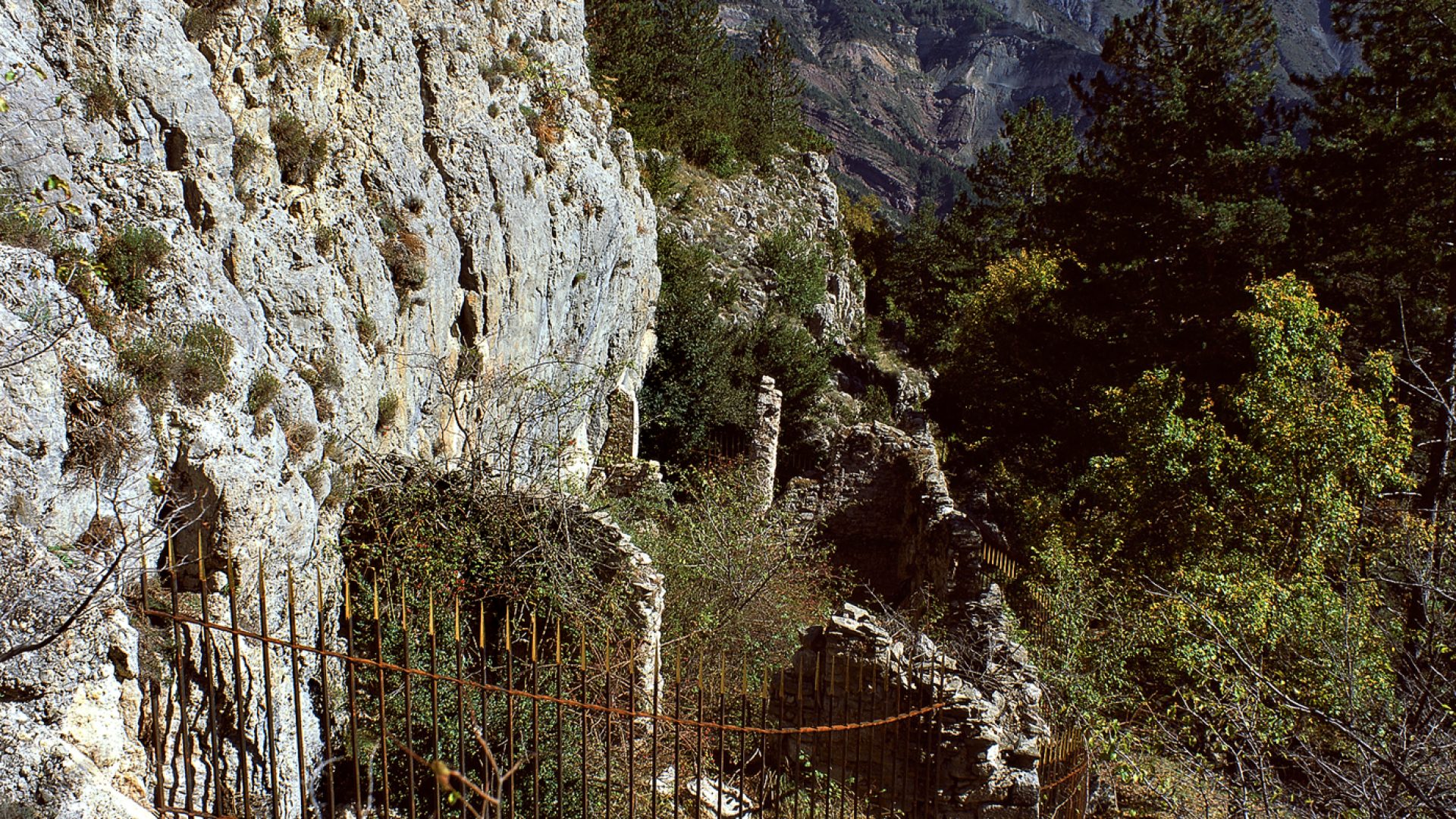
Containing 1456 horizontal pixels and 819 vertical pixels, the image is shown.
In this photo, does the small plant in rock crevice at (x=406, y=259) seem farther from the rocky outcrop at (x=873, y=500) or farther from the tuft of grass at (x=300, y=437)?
the rocky outcrop at (x=873, y=500)

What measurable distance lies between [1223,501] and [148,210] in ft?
34.2

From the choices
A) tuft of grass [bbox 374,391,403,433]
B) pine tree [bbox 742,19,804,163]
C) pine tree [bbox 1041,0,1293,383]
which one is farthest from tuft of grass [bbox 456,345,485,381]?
pine tree [bbox 742,19,804,163]

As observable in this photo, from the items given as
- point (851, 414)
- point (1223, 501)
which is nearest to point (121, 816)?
point (1223, 501)

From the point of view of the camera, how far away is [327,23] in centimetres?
833

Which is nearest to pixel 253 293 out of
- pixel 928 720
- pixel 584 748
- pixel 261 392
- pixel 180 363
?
pixel 261 392

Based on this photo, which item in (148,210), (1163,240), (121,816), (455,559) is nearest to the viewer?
(121,816)

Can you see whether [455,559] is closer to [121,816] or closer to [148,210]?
[148,210]

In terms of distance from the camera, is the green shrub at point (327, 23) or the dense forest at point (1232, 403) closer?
the dense forest at point (1232, 403)

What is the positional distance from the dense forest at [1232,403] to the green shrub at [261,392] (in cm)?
642

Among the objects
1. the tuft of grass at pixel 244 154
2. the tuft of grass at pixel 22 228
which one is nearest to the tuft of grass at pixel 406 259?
the tuft of grass at pixel 244 154

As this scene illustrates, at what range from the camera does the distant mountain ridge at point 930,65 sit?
301ft

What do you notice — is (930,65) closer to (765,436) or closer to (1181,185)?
(1181,185)

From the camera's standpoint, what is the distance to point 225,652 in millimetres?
5215

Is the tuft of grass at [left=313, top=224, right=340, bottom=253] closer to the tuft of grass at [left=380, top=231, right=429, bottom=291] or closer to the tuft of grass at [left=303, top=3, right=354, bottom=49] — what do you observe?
the tuft of grass at [left=380, top=231, right=429, bottom=291]
